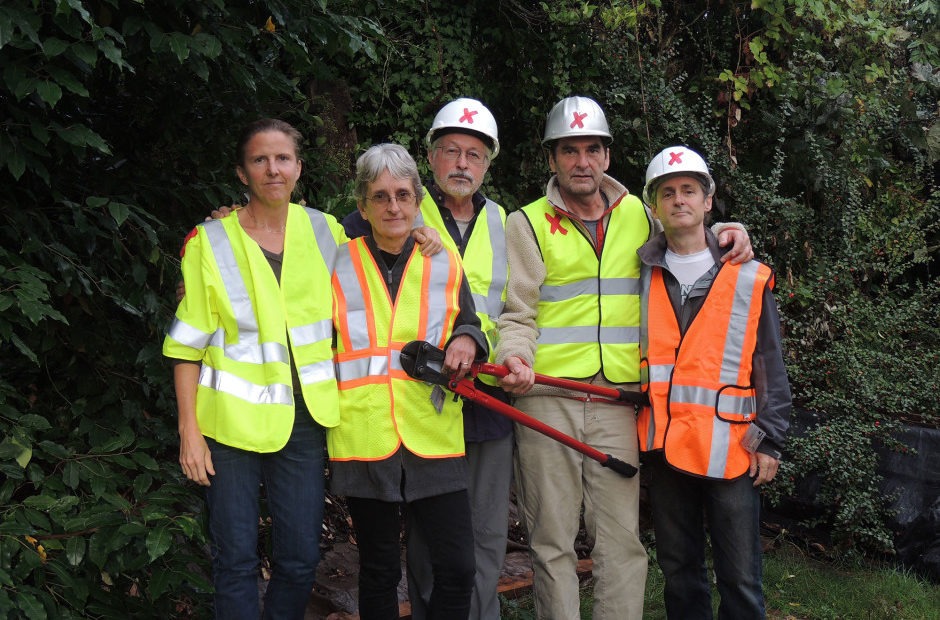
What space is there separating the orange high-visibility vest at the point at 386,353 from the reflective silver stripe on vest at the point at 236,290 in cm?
32

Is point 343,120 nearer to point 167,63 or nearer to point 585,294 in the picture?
point 167,63

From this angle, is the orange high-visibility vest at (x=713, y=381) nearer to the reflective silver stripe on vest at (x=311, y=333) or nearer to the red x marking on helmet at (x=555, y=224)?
the red x marking on helmet at (x=555, y=224)

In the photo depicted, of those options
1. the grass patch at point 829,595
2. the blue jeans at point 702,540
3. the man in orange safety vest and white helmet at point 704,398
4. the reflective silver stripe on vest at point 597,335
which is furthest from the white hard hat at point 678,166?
the grass patch at point 829,595

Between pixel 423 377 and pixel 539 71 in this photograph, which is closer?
pixel 423 377

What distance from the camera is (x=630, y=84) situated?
6.01 meters

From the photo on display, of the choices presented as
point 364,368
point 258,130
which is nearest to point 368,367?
point 364,368

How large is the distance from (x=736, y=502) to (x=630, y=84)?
11.4ft

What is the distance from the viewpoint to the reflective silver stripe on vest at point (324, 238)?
3184mm

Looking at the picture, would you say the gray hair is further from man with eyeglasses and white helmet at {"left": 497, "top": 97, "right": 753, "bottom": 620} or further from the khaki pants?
the khaki pants

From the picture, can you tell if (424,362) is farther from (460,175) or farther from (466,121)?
(466,121)

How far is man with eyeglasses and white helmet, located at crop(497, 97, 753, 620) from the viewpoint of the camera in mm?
3514

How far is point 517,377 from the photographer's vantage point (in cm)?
330

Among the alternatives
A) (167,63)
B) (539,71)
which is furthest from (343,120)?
(167,63)

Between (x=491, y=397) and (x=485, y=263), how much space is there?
59 centimetres
